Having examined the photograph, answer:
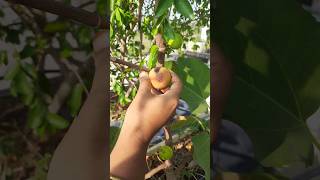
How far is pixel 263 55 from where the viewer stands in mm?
1775

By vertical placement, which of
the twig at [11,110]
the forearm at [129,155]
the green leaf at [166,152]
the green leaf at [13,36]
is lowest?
the green leaf at [166,152]

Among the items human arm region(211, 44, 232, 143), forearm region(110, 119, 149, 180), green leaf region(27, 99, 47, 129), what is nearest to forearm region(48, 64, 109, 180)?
green leaf region(27, 99, 47, 129)

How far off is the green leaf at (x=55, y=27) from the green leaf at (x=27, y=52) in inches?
3.2

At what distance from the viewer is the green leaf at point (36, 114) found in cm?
138

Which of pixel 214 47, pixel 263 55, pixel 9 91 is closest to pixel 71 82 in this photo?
pixel 9 91

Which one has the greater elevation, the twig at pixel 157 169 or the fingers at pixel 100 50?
the fingers at pixel 100 50

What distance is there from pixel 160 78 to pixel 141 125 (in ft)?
0.86

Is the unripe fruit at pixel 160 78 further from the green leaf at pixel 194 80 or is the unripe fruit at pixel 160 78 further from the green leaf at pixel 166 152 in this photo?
the green leaf at pixel 166 152

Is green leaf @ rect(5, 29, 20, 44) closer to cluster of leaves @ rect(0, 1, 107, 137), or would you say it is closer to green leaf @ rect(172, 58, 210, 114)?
cluster of leaves @ rect(0, 1, 107, 137)

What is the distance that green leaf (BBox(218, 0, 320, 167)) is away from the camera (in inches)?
68.4

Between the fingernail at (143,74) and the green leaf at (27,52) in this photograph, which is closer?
the green leaf at (27,52)

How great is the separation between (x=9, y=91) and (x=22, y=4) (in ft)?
0.92

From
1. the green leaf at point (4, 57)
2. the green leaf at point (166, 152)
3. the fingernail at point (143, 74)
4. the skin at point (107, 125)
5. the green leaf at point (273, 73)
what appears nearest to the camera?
the green leaf at point (4, 57)

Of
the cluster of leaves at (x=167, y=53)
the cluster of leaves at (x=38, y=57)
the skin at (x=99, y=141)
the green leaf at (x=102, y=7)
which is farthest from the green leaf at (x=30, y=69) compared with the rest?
the cluster of leaves at (x=167, y=53)
